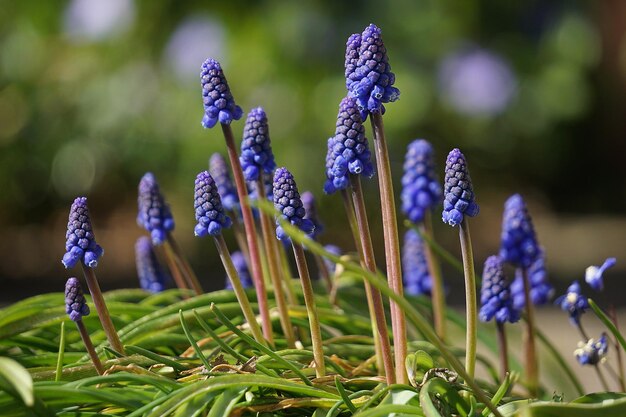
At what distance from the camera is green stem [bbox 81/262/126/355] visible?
1.23 m

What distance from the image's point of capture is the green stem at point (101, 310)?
123 cm

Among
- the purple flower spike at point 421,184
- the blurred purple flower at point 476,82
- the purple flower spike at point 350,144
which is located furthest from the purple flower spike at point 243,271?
the blurred purple flower at point 476,82

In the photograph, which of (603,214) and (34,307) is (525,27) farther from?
(34,307)

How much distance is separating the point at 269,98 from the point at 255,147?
6.64 meters

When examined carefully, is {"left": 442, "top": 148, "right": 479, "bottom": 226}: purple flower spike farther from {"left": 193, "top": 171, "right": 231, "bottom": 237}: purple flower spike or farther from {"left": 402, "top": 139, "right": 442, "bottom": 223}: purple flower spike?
{"left": 402, "top": 139, "right": 442, "bottom": 223}: purple flower spike

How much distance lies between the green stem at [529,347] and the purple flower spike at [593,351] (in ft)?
0.43

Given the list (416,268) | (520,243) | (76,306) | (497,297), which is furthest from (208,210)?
(416,268)

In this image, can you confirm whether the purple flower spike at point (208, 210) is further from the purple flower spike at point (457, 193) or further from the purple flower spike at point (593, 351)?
the purple flower spike at point (593, 351)

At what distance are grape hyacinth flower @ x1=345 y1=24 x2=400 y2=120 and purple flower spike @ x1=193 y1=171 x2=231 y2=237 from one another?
25 centimetres

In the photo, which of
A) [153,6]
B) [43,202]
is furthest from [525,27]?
[43,202]

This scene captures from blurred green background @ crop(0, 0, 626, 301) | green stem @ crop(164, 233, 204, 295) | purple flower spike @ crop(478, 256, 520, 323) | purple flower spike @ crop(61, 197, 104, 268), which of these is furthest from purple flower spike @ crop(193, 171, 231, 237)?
blurred green background @ crop(0, 0, 626, 301)

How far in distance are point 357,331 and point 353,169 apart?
20.2 inches

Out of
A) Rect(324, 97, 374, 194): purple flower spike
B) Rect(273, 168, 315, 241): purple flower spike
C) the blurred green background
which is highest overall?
the blurred green background

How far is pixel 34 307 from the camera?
1.49 meters
